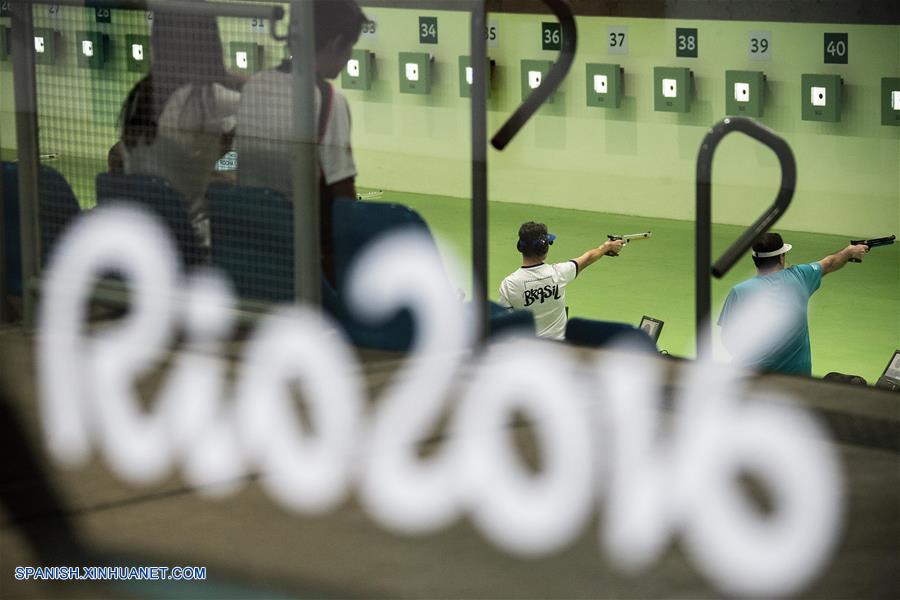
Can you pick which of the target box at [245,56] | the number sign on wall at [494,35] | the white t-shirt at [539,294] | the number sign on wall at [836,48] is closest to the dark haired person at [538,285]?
the white t-shirt at [539,294]

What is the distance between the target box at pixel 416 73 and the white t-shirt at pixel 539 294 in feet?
13.7

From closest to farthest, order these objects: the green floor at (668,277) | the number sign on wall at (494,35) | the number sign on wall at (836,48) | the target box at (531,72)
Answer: the green floor at (668,277), the number sign on wall at (836,48), the target box at (531,72), the number sign on wall at (494,35)

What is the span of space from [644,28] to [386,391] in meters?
5.18

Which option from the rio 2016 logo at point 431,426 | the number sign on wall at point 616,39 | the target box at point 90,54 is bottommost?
the rio 2016 logo at point 431,426

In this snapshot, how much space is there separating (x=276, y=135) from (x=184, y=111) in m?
0.47

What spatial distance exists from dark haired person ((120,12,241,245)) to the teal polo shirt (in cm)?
153

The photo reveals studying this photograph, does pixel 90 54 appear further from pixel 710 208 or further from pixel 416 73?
pixel 416 73

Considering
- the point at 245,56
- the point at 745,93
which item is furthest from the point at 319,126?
the point at 745,93

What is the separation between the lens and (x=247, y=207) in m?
3.82

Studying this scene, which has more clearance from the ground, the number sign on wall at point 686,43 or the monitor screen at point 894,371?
the number sign on wall at point 686,43

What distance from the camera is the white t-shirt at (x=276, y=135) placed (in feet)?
12.0

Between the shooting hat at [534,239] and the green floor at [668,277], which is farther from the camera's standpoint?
the green floor at [668,277]

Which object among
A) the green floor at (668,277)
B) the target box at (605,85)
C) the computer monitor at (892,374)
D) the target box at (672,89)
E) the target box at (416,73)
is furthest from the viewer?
the target box at (416,73)

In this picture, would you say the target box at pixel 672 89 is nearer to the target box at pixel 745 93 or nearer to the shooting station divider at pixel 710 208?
the target box at pixel 745 93
